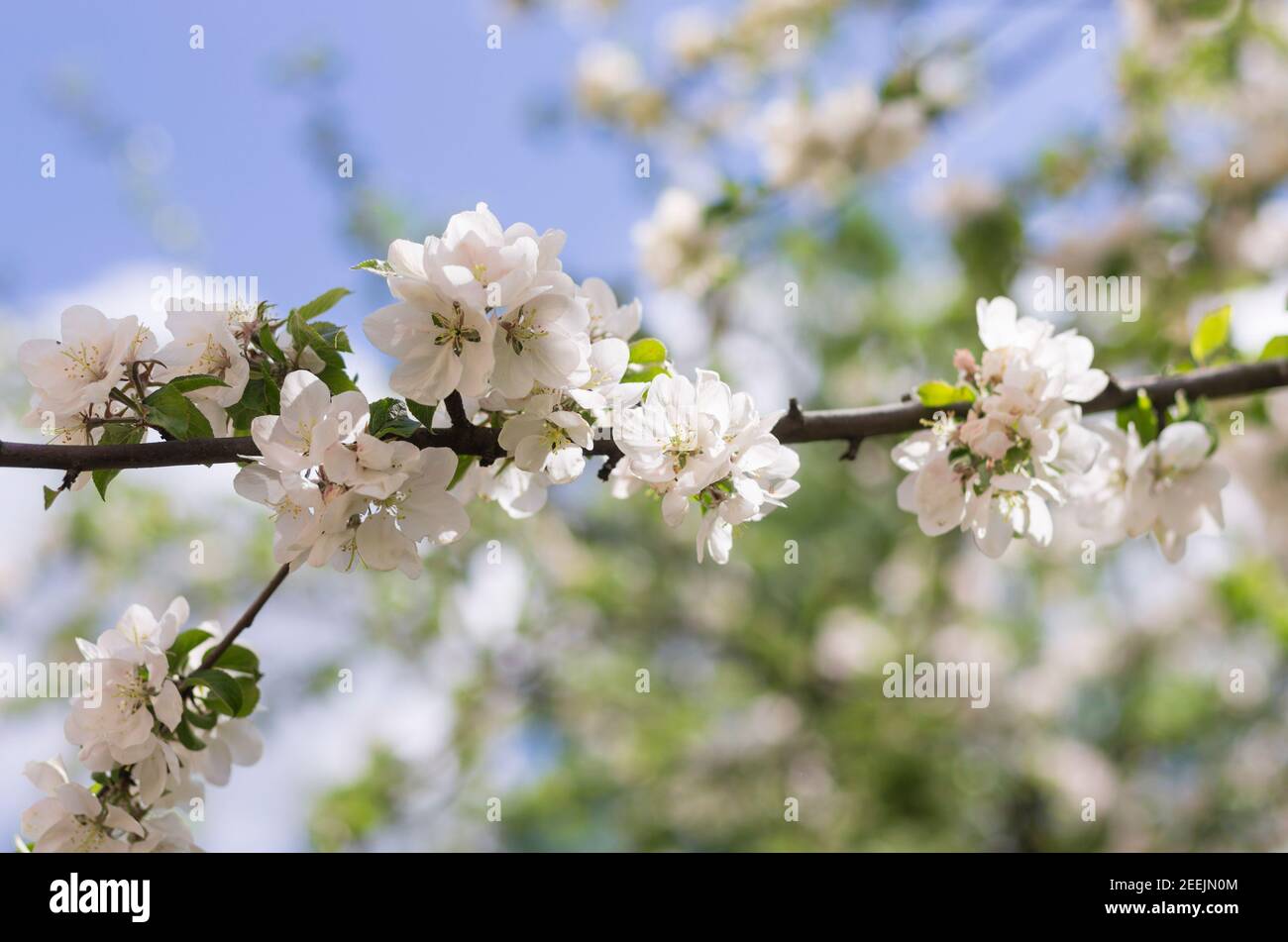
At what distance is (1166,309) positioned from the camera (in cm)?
244

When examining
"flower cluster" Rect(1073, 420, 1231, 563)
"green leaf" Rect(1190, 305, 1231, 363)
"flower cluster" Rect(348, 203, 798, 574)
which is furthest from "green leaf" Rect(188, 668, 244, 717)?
"green leaf" Rect(1190, 305, 1231, 363)

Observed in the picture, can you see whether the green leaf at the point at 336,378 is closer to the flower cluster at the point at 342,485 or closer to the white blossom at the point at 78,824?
the flower cluster at the point at 342,485

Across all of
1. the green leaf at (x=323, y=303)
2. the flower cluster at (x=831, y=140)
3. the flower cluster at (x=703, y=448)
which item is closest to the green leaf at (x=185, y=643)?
the green leaf at (x=323, y=303)

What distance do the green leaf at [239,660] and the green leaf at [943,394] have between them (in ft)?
2.38

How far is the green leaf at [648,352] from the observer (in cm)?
90

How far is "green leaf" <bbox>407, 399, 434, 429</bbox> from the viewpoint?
82cm

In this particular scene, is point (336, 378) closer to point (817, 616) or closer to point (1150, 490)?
point (1150, 490)

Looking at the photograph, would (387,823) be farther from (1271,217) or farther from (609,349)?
(1271,217)

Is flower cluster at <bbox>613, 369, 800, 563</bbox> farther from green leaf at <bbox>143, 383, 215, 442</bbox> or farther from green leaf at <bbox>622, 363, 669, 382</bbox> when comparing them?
green leaf at <bbox>143, 383, 215, 442</bbox>

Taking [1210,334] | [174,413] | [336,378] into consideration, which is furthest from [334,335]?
[1210,334]

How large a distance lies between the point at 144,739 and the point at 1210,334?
4.10 feet

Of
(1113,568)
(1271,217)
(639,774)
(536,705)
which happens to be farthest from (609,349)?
(1113,568)

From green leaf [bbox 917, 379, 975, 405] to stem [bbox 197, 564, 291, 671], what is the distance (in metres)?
0.61

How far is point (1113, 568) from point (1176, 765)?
119cm
